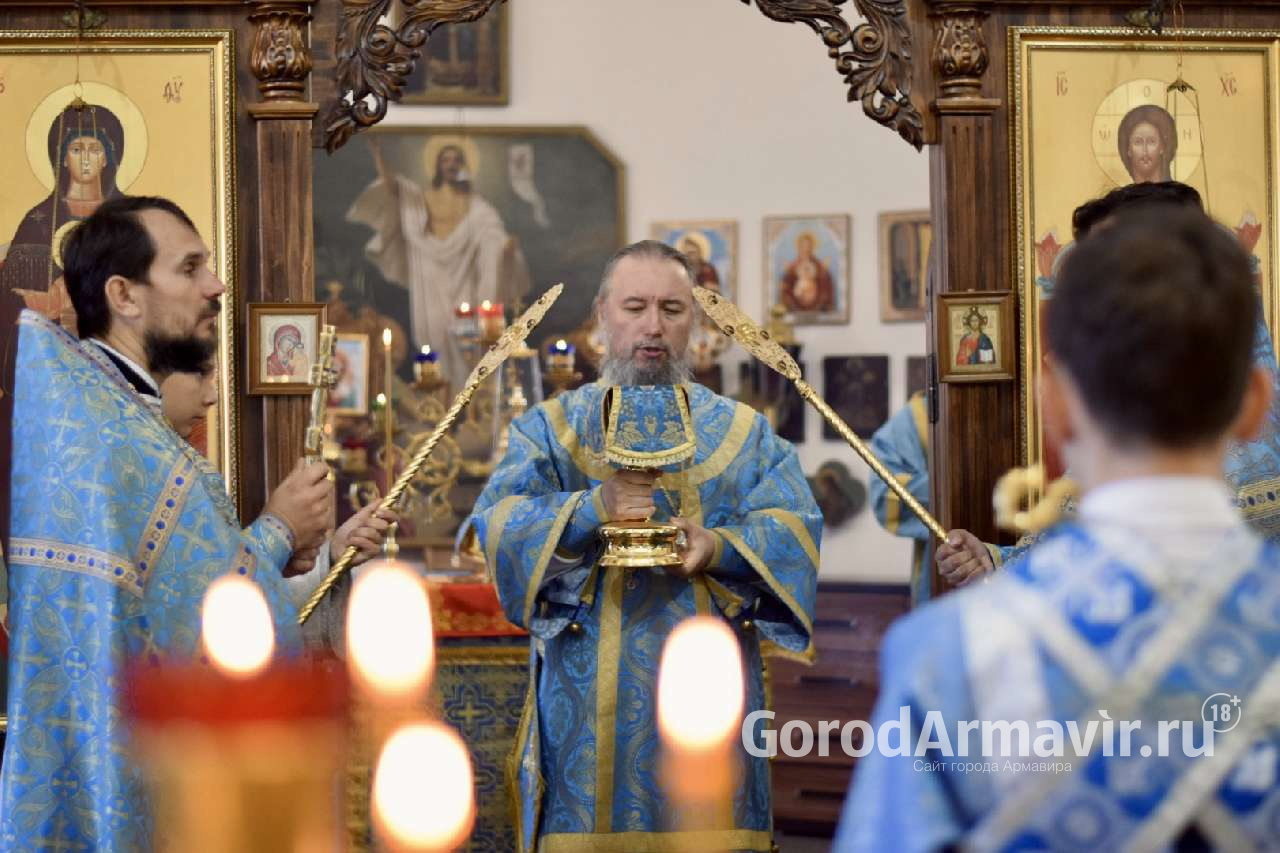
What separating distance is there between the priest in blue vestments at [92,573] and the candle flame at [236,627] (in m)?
0.10

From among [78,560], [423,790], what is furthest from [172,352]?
[423,790]

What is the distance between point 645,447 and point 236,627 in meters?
1.18

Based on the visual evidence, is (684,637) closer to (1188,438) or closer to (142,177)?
(1188,438)

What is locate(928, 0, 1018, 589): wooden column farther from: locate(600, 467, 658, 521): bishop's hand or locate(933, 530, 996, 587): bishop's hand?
locate(600, 467, 658, 521): bishop's hand

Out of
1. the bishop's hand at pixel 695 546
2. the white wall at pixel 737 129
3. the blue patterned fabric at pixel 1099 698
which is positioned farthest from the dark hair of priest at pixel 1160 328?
the white wall at pixel 737 129

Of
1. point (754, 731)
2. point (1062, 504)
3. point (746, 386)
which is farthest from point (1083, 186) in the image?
point (746, 386)

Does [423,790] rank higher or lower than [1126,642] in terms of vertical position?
lower

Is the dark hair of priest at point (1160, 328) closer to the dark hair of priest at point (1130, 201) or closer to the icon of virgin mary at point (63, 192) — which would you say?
the dark hair of priest at point (1130, 201)

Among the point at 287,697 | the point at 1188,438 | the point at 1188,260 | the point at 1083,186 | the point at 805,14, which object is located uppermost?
the point at 805,14

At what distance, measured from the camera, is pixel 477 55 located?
1023 centimetres

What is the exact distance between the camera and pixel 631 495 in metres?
3.84

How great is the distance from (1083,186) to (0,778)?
3.17m

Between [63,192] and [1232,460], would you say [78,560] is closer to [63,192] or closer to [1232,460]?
[63,192]

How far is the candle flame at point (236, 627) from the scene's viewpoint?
2709mm
